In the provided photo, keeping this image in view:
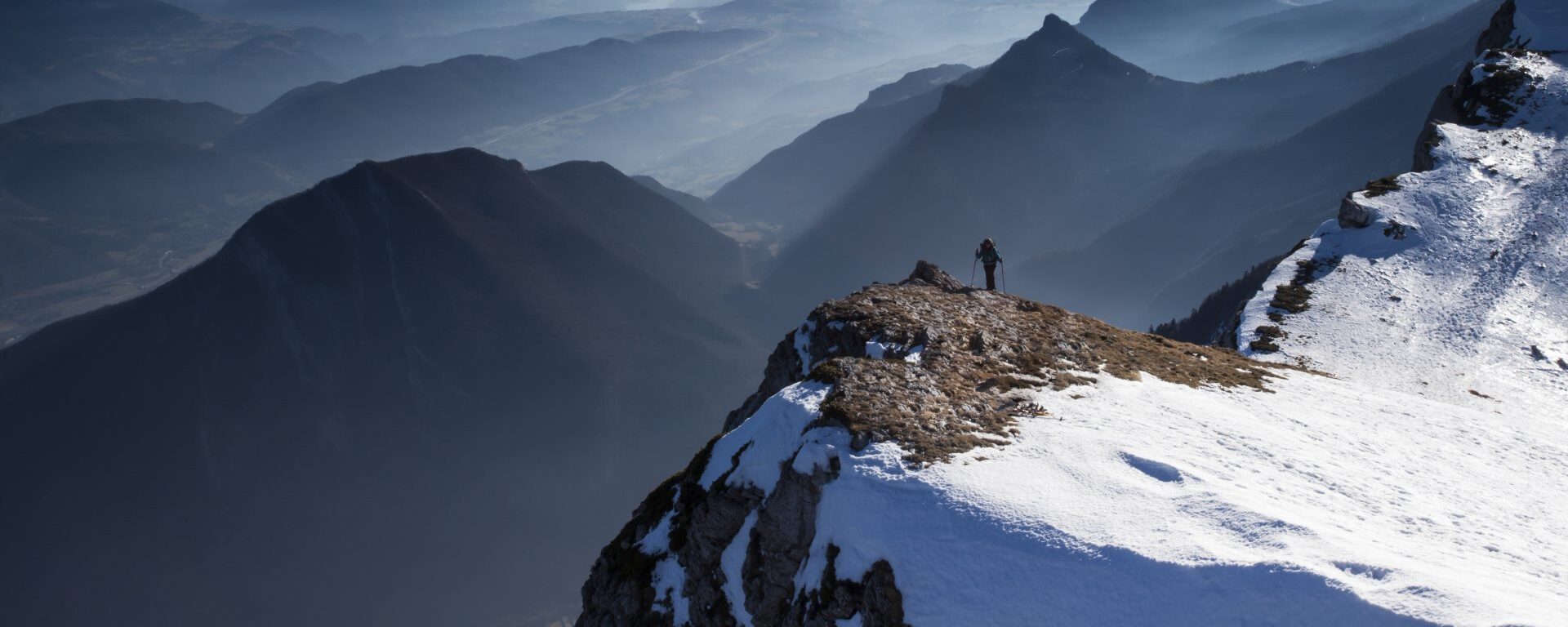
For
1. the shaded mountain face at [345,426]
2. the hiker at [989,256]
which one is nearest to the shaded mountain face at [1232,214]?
the shaded mountain face at [345,426]

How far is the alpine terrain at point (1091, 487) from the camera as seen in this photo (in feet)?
43.2

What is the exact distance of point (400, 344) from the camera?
100 meters

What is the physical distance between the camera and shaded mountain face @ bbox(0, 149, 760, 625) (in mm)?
86625

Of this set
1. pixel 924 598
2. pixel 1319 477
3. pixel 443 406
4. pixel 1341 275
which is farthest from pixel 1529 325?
pixel 443 406

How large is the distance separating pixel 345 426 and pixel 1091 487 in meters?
98.5

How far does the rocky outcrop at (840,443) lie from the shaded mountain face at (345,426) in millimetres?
74476

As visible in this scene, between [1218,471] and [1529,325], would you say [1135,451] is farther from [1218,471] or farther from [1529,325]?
[1529,325]

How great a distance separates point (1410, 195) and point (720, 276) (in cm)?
11848

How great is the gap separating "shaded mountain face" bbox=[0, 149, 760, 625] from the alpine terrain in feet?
239

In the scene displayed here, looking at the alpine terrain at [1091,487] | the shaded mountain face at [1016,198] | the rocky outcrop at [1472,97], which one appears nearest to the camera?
the alpine terrain at [1091,487]

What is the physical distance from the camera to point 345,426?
315 feet

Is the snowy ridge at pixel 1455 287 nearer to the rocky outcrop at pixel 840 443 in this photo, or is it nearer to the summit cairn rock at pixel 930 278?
the rocky outcrop at pixel 840 443

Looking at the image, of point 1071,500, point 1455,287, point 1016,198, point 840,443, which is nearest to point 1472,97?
point 1455,287

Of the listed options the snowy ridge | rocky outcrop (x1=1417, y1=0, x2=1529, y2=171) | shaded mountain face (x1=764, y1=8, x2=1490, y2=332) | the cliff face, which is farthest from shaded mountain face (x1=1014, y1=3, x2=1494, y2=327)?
the cliff face
